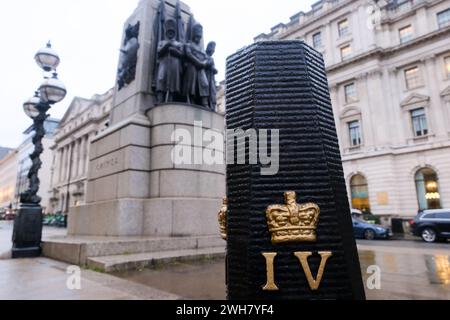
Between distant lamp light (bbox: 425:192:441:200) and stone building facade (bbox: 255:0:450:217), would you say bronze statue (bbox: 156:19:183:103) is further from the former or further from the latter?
distant lamp light (bbox: 425:192:441:200)

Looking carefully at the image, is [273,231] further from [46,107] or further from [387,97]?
[387,97]

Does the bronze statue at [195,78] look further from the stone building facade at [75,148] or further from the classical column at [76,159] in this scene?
the classical column at [76,159]

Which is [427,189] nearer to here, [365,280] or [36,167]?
[365,280]

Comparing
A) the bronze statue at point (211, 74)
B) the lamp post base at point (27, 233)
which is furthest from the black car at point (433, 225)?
the lamp post base at point (27, 233)

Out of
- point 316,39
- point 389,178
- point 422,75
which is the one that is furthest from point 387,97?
point 316,39

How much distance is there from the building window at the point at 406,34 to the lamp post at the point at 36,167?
3452 centimetres

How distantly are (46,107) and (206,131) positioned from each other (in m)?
4.89

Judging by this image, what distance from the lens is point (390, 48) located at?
1275 inches

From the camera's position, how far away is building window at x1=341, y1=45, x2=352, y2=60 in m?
35.8

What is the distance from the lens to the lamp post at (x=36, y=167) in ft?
27.4

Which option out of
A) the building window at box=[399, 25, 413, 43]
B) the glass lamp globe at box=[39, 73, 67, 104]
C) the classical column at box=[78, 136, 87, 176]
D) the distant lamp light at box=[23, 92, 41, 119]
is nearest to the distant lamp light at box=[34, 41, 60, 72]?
the glass lamp globe at box=[39, 73, 67, 104]

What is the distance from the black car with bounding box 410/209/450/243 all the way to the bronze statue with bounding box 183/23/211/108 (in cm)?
1455

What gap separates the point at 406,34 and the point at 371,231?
23726 mm

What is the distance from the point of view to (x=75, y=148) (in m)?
71.3
